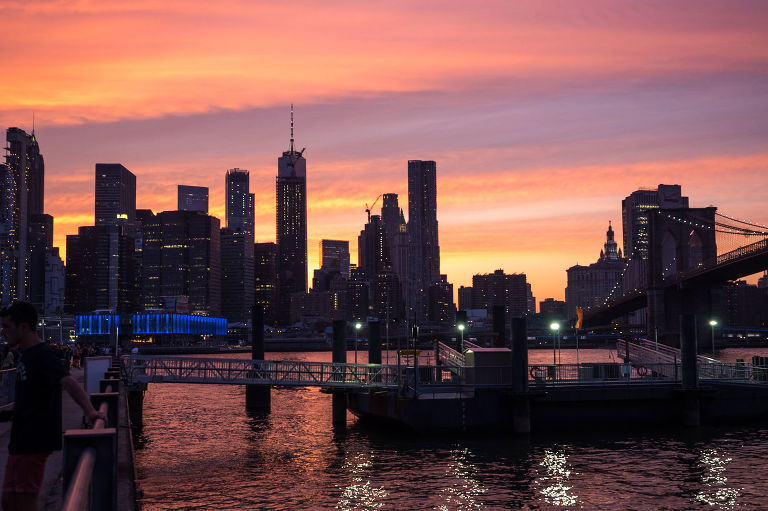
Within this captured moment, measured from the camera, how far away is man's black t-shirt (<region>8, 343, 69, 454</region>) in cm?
676

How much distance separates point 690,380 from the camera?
1625 inches

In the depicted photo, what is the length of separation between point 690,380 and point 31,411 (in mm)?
39793

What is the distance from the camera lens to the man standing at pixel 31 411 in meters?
A: 6.65

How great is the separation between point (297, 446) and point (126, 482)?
Answer: 2448 centimetres

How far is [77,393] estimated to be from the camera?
22.6 ft

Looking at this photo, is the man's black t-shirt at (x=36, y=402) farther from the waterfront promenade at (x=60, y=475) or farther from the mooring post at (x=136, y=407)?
the mooring post at (x=136, y=407)

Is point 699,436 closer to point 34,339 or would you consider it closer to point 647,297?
point 34,339

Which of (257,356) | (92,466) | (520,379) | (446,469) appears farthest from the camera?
(257,356)

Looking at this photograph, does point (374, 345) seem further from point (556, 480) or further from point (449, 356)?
point (556, 480)

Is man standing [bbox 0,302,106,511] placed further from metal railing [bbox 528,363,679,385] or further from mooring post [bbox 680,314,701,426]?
mooring post [bbox 680,314,701,426]

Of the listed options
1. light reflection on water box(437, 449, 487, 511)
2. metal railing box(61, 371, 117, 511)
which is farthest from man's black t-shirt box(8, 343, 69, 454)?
light reflection on water box(437, 449, 487, 511)

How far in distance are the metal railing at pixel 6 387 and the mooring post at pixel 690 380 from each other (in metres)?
31.9

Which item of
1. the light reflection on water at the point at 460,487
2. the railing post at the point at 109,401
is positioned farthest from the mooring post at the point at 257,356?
the railing post at the point at 109,401

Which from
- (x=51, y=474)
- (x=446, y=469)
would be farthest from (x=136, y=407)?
(x=51, y=474)
